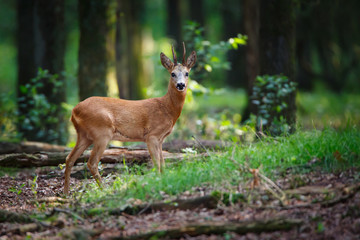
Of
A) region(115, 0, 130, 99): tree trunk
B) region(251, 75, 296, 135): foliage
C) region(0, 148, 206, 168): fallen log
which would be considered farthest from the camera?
region(115, 0, 130, 99): tree trunk

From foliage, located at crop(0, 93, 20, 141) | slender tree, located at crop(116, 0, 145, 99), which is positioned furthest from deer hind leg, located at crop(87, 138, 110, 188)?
slender tree, located at crop(116, 0, 145, 99)

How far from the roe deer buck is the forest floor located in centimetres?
106

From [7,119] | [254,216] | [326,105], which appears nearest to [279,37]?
[254,216]

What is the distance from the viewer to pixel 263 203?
4.79 metres

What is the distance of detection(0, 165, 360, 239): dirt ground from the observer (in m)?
4.20

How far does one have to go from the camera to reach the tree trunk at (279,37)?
882 cm

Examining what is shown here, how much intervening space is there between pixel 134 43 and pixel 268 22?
346 inches

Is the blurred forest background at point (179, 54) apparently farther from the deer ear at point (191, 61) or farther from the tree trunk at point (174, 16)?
the tree trunk at point (174, 16)

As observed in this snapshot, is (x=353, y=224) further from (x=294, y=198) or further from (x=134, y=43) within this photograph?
(x=134, y=43)

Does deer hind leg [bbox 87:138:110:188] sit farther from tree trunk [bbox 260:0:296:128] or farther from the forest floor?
tree trunk [bbox 260:0:296:128]

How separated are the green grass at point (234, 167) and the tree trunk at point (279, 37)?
3.14 m

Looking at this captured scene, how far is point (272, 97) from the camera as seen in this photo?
820cm

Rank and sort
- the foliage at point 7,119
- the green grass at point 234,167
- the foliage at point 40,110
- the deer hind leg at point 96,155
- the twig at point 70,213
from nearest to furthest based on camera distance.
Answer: the twig at point 70,213 < the green grass at point 234,167 < the deer hind leg at point 96,155 < the foliage at point 40,110 < the foliage at point 7,119

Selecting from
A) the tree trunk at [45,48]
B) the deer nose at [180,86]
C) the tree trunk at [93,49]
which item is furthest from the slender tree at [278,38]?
the tree trunk at [45,48]
